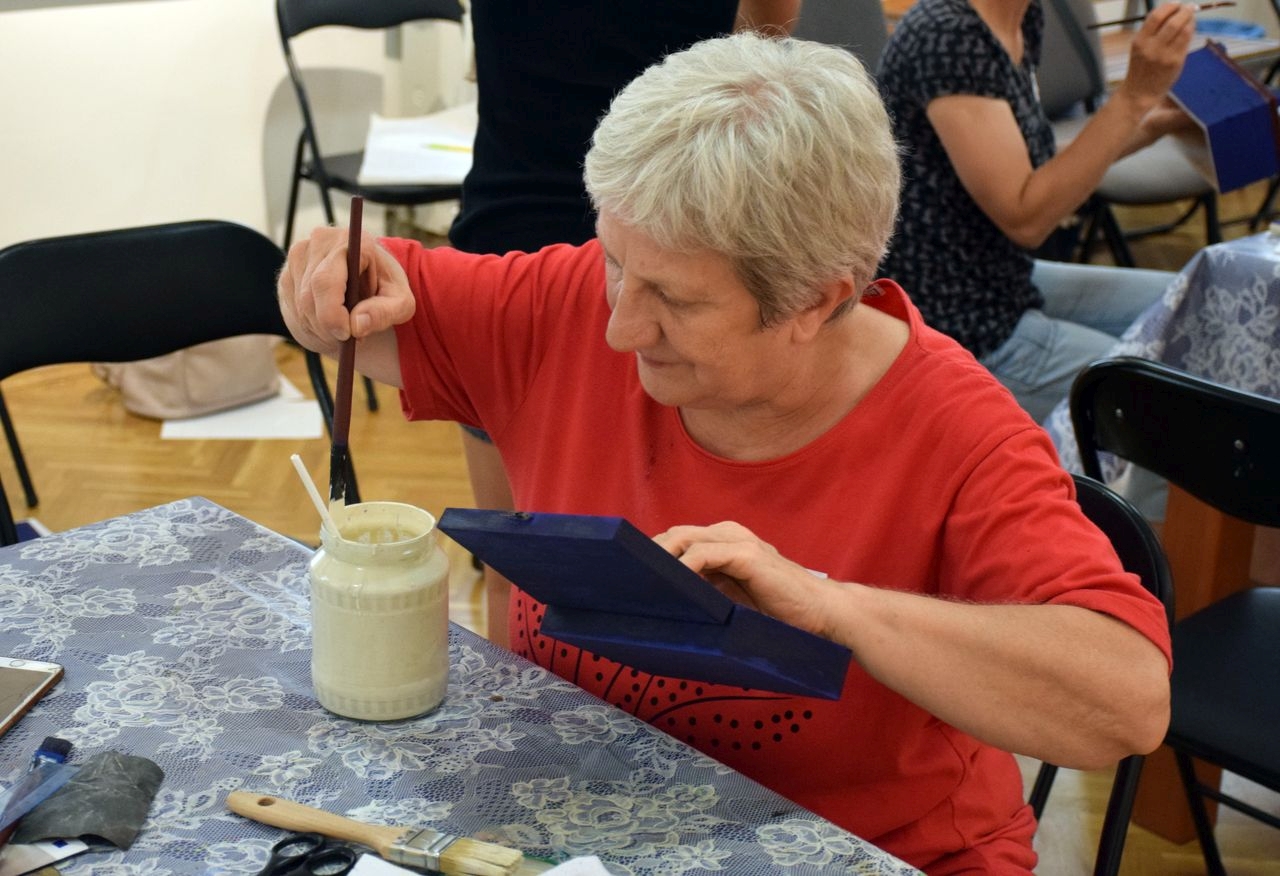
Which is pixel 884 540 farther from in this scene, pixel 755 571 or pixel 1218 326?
pixel 1218 326

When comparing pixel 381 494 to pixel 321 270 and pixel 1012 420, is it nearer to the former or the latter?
pixel 321 270

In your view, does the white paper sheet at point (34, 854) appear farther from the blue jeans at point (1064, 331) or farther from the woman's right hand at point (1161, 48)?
the woman's right hand at point (1161, 48)

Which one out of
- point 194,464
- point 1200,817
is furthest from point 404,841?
point 194,464

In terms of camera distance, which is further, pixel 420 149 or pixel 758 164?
pixel 420 149

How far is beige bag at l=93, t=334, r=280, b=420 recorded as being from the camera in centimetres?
356

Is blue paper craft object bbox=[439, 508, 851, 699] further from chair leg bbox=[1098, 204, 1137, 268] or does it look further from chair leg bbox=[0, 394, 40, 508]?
chair leg bbox=[1098, 204, 1137, 268]

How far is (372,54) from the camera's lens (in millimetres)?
4199

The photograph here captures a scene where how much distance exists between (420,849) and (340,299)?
561 mm

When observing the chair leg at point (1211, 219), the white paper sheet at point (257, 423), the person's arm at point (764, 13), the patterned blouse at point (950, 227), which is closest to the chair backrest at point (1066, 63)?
the chair leg at point (1211, 219)

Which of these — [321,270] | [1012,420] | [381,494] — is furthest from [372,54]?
[1012,420]

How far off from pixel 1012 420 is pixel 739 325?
25 cm

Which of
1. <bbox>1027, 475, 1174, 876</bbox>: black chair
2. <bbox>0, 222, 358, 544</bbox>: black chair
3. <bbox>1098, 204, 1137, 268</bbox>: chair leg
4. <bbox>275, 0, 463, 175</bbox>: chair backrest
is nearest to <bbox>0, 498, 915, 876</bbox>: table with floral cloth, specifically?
<bbox>1027, 475, 1174, 876</bbox>: black chair

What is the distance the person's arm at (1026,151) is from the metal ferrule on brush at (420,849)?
5.60 ft

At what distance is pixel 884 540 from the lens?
1.18 meters
